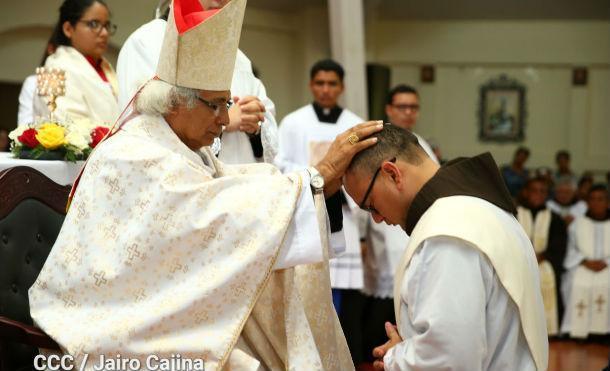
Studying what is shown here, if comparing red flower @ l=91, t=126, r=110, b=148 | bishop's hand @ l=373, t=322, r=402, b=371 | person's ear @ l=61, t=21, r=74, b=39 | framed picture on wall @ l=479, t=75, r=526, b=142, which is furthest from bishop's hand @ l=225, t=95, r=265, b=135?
framed picture on wall @ l=479, t=75, r=526, b=142

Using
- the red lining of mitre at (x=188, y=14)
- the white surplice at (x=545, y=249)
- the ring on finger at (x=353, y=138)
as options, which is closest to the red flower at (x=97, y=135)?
the red lining of mitre at (x=188, y=14)

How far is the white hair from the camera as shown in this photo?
2936 millimetres

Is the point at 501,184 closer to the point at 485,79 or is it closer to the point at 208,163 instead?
the point at 208,163

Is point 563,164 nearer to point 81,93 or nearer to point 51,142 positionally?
point 81,93

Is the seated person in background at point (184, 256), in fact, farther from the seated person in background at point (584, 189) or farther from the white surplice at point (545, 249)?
the seated person in background at point (584, 189)

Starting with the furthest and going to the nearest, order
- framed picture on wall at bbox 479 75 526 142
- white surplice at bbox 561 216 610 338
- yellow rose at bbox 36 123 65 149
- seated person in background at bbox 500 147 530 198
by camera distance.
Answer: framed picture on wall at bbox 479 75 526 142 → seated person in background at bbox 500 147 530 198 → white surplice at bbox 561 216 610 338 → yellow rose at bbox 36 123 65 149

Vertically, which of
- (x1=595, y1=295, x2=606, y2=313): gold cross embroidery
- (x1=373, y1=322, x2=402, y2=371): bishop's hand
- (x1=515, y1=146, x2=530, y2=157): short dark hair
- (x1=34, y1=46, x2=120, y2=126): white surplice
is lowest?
(x1=595, y1=295, x2=606, y2=313): gold cross embroidery

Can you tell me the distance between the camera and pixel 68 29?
488 centimetres

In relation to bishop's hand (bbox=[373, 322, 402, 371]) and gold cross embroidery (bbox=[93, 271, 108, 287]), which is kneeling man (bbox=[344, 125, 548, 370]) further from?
gold cross embroidery (bbox=[93, 271, 108, 287])

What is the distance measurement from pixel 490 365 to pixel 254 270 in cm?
75

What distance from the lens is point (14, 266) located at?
124 inches

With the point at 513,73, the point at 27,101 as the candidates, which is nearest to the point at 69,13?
the point at 27,101

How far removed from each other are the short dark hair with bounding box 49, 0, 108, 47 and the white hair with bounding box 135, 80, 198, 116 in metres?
2.05

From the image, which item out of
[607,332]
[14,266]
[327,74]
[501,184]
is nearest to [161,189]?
[14,266]
